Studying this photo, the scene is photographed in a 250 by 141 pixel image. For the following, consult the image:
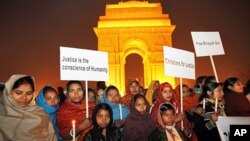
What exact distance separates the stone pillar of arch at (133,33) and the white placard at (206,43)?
19112mm

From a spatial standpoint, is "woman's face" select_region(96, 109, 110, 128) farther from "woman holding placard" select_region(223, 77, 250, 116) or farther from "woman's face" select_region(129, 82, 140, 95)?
"woman's face" select_region(129, 82, 140, 95)

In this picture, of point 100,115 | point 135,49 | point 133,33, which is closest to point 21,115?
point 100,115

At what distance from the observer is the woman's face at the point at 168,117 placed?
524 centimetres

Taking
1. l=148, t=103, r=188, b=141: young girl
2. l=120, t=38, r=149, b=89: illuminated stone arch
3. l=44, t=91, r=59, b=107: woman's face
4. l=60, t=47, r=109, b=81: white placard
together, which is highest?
l=120, t=38, r=149, b=89: illuminated stone arch

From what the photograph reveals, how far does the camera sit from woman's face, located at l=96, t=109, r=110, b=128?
5000 millimetres

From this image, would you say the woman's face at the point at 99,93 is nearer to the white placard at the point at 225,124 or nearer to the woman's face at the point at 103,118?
the woman's face at the point at 103,118

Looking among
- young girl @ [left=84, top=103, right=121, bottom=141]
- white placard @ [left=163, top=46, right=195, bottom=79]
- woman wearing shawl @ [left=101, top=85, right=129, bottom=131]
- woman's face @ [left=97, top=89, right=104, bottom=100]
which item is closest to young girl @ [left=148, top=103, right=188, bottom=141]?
young girl @ [left=84, top=103, right=121, bottom=141]

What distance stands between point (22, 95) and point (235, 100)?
3.74 meters

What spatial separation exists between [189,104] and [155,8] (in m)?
20.3

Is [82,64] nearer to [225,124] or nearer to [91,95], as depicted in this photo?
[91,95]

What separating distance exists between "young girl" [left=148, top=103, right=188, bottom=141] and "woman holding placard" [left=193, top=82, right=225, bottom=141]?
565mm

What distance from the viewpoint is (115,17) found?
2686cm

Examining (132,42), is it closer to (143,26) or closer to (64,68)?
(143,26)

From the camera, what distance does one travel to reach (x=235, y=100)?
610cm
